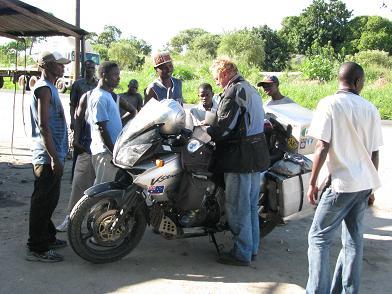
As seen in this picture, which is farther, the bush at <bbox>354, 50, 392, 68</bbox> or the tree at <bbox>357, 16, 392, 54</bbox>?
the tree at <bbox>357, 16, 392, 54</bbox>

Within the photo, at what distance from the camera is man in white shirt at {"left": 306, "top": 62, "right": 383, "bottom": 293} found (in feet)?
10.5

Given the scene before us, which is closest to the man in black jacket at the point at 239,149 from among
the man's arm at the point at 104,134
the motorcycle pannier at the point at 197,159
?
the motorcycle pannier at the point at 197,159

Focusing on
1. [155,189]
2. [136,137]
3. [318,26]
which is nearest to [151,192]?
[155,189]

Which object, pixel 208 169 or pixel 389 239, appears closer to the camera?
pixel 208 169

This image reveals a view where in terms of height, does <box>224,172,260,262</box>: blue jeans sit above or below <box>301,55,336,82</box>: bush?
below

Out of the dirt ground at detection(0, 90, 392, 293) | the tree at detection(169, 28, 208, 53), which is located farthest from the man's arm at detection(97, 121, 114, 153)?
the tree at detection(169, 28, 208, 53)

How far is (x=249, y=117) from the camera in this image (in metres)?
4.15

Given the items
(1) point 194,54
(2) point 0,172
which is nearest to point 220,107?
(2) point 0,172

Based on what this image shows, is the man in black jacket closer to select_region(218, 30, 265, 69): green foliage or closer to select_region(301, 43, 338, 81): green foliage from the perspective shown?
select_region(301, 43, 338, 81): green foliage

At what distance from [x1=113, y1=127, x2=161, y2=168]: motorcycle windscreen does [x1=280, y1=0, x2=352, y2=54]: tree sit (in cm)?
5989

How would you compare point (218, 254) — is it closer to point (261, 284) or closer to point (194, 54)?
point (261, 284)

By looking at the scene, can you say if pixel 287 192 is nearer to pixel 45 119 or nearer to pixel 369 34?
pixel 45 119

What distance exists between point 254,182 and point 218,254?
2.49 feet

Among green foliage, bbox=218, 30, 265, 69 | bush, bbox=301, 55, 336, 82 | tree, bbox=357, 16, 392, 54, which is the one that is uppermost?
tree, bbox=357, 16, 392, 54
